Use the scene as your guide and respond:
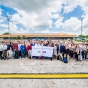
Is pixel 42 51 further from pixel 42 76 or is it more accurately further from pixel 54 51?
pixel 42 76

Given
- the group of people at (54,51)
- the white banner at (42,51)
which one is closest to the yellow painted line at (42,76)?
the group of people at (54,51)

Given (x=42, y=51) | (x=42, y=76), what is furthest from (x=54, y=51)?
(x=42, y=76)

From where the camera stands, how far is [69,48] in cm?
1234

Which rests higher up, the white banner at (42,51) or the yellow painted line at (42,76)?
the white banner at (42,51)

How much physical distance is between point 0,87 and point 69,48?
8105 mm

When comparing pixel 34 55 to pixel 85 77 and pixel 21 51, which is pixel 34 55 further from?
pixel 85 77

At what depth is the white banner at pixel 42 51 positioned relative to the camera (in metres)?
11.6

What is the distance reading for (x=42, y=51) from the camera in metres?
11.7

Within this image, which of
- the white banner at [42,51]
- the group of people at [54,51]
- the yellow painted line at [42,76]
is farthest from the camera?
the white banner at [42,51]

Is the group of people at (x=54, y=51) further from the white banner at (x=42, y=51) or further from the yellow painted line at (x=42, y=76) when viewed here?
the yellow painted line at (x=42, y=76)

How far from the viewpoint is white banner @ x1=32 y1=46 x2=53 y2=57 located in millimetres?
11648

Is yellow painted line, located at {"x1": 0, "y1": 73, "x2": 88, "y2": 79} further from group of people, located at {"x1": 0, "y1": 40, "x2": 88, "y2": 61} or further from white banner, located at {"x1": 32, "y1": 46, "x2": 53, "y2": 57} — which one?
white banner, located at {"x1": 32, "y1": 46, "x2": 53, "y2": 57}

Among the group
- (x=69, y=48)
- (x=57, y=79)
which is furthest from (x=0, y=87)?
(x=69, y=48)

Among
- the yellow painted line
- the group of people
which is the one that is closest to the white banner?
the group of people
